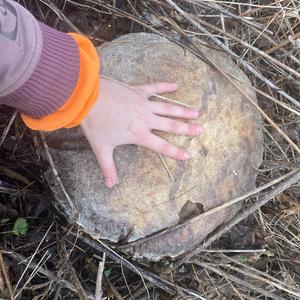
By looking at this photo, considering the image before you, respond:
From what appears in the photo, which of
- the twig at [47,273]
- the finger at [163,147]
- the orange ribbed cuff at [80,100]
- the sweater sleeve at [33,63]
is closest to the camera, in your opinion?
the sweater sleeve at [33,63]

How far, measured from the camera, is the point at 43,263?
1.77 meters

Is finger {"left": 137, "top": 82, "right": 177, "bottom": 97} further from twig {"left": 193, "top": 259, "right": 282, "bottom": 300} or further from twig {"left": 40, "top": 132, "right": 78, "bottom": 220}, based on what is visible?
twig {"left": 193, "top": 259, "right": 282, "bottom": 300}

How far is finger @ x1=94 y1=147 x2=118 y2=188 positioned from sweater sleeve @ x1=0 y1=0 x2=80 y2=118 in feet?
0.69

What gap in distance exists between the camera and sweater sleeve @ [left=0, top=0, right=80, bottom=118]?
1226 mm

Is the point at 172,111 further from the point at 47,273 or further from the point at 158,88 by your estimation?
the point at 47,273

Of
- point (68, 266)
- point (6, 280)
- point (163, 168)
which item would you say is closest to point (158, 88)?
point (163, 168)

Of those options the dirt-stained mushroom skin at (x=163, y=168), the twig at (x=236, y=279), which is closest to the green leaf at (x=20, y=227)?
the dirt-stained mushroom skin at (x=163, y=168)

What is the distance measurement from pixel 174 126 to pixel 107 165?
228mm

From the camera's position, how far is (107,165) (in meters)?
1.51

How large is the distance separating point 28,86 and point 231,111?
636mm

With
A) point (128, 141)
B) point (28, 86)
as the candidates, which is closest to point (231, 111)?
point (128, 141)

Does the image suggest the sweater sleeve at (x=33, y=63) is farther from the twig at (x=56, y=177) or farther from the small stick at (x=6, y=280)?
the small stick at (x=6, y=280)

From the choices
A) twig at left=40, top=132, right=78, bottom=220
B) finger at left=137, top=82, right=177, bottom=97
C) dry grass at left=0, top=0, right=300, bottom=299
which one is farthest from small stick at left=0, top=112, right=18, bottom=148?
finger at left=137, top=82, right=177, bottom=97

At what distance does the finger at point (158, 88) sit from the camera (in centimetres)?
154
